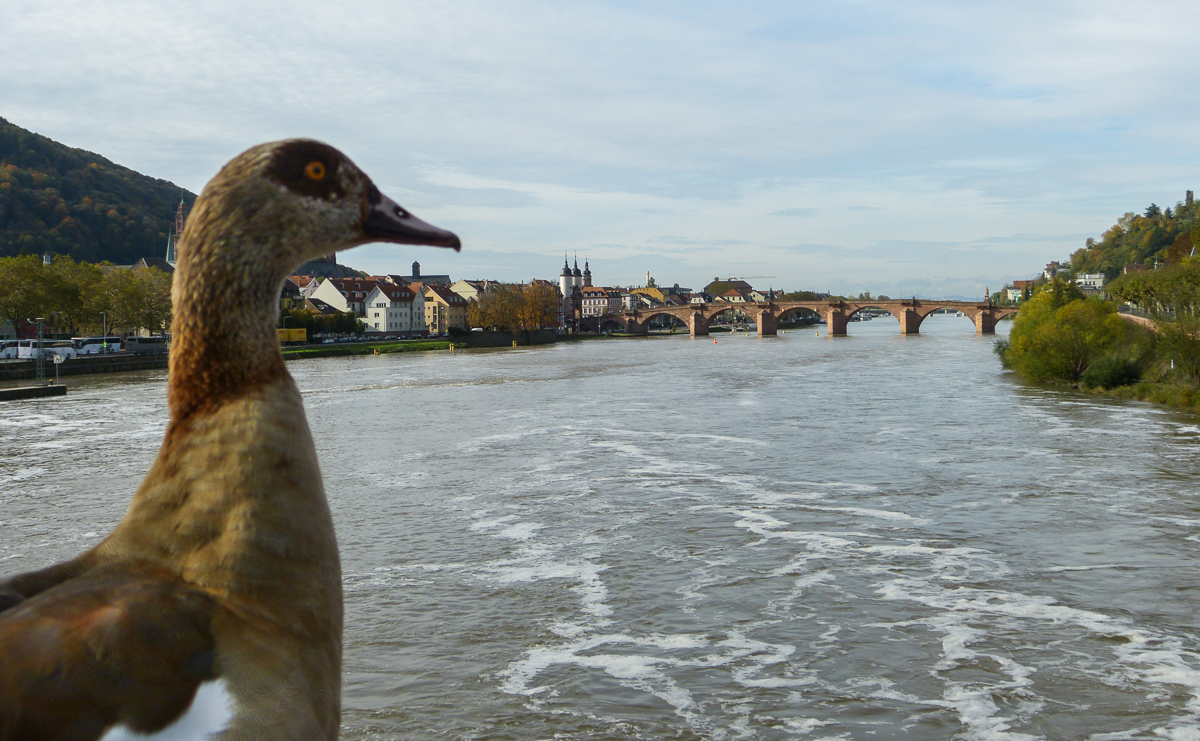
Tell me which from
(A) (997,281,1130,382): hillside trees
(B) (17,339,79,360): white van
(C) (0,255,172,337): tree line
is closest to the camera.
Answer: (A) (997,281,1130,382): hillside trees

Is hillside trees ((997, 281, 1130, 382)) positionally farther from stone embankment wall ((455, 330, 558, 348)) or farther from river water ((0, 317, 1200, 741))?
stone embankment wall ((455, 330, 558, 348))

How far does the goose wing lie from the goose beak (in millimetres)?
820

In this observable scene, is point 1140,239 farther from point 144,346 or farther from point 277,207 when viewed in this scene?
point 277,207

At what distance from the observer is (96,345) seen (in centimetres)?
5381

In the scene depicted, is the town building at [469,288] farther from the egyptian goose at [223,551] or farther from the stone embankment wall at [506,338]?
the egyptian goose at [223,551]

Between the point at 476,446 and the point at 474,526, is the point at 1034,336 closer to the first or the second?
the point at 476,446

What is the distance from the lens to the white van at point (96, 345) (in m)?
52.8

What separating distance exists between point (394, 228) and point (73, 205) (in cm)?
11983

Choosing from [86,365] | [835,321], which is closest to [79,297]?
[86,365]

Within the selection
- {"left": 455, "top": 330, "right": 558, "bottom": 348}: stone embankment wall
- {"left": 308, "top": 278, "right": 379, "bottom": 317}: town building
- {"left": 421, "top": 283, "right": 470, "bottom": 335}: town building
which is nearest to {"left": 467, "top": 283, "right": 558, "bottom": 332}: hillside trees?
{"left": 455, "top": 330, "right": 558, "bottom": 348}: stone embankment wall

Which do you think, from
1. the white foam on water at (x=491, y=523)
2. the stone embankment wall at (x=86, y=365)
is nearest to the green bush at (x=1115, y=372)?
the white foam on water at (x=491, y=523)

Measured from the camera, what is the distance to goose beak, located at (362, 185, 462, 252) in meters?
2.02

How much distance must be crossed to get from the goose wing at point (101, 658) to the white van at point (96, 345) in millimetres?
58029

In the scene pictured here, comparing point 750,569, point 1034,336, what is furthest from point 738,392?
point 750,569
